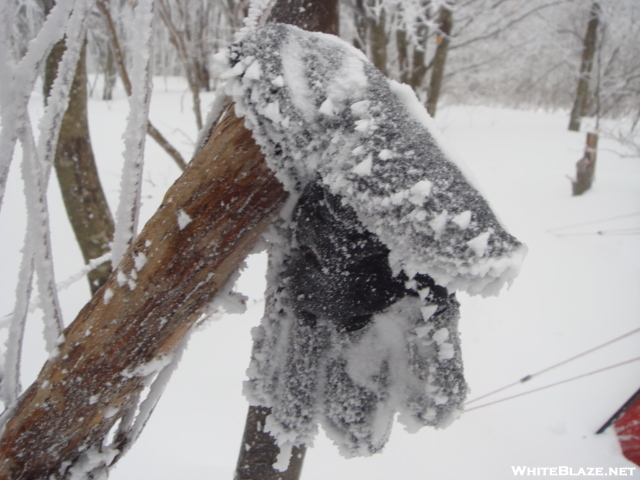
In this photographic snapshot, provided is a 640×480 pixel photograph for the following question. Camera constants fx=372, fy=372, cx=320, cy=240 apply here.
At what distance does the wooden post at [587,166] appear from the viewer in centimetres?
491

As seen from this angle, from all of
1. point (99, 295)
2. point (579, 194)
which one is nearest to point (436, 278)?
point (99, 295)

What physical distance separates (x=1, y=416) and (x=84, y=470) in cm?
16

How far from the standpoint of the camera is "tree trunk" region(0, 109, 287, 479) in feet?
1.51

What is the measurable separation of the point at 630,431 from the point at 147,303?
8.11ft

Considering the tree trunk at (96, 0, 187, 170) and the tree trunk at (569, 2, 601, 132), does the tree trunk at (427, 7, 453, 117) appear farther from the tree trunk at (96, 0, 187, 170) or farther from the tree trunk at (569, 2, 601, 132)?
the tree trunk at (569, 2, 601, 132)

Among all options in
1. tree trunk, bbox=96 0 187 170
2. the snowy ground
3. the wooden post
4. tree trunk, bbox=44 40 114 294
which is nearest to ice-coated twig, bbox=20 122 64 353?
the snowy ground

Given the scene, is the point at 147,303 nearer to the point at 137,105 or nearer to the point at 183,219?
the point at 183,219

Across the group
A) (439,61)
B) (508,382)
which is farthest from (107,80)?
(508,382)

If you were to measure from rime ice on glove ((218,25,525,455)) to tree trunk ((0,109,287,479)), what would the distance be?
0.16 ft

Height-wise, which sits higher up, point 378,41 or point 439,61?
point 378,41

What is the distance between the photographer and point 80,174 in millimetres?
2090

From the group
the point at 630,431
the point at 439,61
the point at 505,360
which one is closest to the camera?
the point at 630,431


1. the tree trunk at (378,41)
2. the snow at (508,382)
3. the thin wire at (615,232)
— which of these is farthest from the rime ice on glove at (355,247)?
the thin wire at (615,232)

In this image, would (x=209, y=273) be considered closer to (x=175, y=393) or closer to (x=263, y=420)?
(x=263, y=420)
